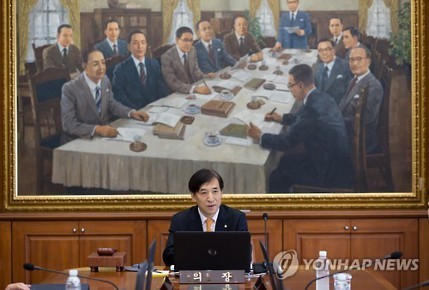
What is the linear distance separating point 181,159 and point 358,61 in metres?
1.72

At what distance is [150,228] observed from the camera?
7793 mm

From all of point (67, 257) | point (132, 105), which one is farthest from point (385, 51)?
point (67, 257)

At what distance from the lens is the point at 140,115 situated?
25.8ft

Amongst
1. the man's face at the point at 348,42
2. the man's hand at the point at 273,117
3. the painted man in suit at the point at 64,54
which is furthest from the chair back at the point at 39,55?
the man's face at the point at 348,42

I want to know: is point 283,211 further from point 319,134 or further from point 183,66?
point 183,66

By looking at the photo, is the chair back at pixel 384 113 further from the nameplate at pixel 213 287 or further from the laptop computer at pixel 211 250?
the nameplate at pixel 213 287

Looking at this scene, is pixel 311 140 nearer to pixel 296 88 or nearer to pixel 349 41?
pixel 296 88

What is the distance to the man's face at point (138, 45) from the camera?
7863mm

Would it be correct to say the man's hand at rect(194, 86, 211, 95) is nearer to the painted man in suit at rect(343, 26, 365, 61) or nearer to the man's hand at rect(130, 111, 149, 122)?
the man's hand at rect(130, 111, 149, 122)

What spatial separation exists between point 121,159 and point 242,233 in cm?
285

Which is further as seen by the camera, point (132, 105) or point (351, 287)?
point (132, 105)

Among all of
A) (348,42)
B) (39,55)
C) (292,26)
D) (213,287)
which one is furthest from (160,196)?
(213,287)

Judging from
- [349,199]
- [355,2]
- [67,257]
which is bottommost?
Answer: [67,257]

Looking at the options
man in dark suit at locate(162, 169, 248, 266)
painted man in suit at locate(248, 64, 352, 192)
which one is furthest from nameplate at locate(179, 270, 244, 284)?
painted man in suit at locate(248, 64, 352, 192)
